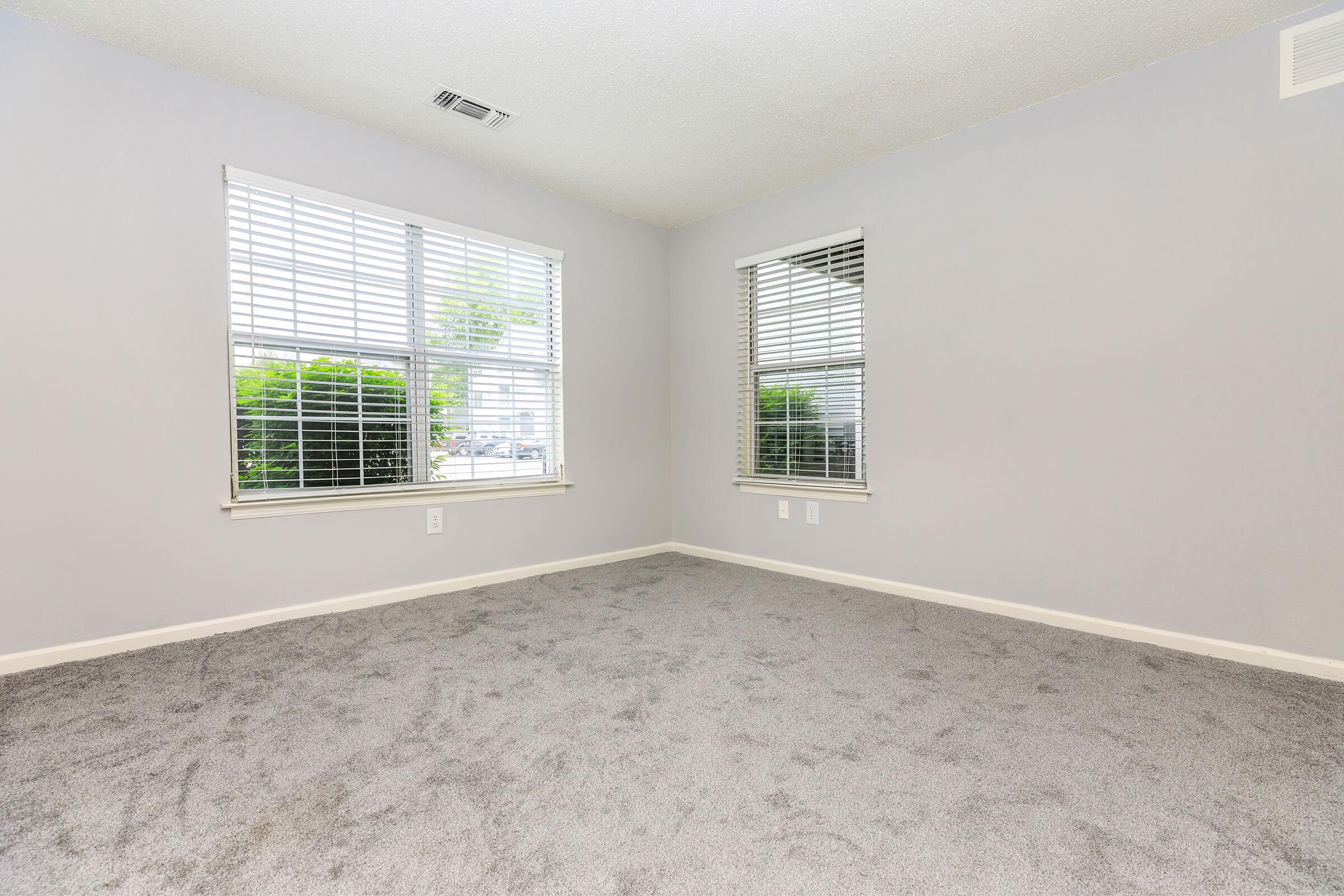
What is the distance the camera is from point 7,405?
2197 mm

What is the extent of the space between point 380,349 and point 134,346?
0.95 meters

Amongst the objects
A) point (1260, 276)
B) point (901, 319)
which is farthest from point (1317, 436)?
point (901, 319)

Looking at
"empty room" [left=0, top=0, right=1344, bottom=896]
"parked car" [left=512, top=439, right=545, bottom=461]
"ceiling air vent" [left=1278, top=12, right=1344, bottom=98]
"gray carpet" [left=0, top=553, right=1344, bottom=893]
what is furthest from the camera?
"parked car" [left=512, top=439, right=545, bottom=461]

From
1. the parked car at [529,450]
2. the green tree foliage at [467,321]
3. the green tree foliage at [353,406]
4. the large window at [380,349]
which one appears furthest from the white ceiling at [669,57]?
the parked car at [529,450]

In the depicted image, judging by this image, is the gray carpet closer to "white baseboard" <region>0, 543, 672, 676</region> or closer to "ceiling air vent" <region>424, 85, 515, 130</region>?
"white baseboard" <region>0, 543, 672, 676</region>

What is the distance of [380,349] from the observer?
311cm

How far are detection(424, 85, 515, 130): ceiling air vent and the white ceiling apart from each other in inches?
2.0

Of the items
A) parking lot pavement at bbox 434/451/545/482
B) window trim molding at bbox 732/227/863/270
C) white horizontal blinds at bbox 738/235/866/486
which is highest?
window trim molding at bbox 732/227/863/270

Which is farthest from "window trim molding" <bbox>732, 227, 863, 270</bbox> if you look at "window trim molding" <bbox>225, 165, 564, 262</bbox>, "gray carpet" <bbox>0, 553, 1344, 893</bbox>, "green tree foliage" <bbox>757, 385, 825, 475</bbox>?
"gray carpet" <bbox>0, 553, 1344, 893</bbox>

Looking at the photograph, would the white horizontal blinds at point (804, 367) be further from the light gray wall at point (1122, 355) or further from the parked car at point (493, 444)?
the parked car at point (493, 444)

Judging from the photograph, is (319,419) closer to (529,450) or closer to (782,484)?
(529,450)

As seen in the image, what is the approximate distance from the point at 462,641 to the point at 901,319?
2681 millimetres

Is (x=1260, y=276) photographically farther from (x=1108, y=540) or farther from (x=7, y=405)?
(x=7, y=405)

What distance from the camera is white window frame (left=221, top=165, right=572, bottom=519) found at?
2.67m
